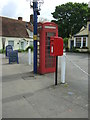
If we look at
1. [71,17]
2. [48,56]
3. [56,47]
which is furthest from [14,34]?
[56,47]

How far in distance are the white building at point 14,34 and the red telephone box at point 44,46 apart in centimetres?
2104

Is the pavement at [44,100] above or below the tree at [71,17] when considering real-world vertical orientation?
below

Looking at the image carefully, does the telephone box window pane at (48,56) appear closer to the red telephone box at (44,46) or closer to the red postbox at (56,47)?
the red telephone box at (44,46)

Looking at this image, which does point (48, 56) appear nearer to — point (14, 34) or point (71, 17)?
point (14, 34)

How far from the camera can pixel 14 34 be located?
30016 millimetres

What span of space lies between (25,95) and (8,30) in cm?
2676

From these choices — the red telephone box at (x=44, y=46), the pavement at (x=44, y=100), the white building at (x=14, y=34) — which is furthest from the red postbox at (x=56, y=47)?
the white building at (x=14, y=34)

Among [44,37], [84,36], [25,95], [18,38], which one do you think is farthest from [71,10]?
[25,95]

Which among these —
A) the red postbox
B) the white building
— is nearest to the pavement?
the red postbox

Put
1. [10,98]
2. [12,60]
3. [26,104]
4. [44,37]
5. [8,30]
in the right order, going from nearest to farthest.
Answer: [26,104]
[10,98]
[44,37]
[12,60]
[8,30]

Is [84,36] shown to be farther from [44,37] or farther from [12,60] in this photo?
[44,37]

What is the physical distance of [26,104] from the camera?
4078mm

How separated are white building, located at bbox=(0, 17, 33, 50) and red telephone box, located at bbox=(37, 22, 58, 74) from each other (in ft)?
69.0

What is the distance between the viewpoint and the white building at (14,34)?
92.5ft
